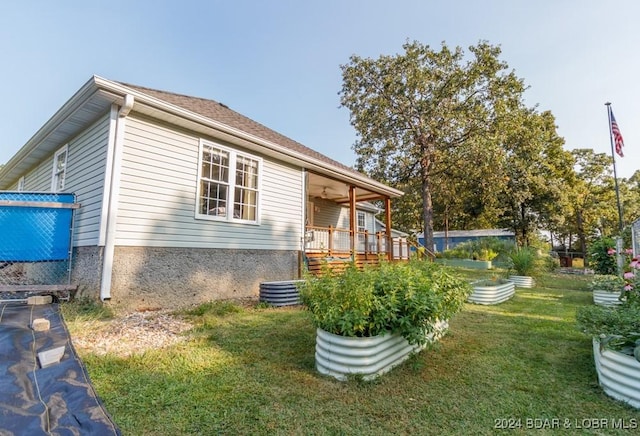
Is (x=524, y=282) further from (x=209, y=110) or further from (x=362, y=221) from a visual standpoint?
(x=209, y=110)

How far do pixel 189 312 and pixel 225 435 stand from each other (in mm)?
3806

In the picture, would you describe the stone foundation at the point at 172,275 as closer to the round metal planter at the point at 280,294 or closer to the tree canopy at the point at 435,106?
the round metal planter at the point at 280,294

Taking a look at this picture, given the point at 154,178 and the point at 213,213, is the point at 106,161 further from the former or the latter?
the point at 213,213

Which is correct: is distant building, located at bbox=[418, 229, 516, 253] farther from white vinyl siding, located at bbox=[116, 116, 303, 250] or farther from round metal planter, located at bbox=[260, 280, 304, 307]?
white vinyl siding, located at bbox=[116, 116, 303, 250]

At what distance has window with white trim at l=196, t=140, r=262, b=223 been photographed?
21.5ft

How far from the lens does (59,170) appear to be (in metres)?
7.44

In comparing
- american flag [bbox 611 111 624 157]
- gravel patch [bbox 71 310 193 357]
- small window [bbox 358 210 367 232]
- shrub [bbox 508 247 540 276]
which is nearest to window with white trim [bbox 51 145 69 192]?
gravel patch [bbox 71 310 193 357]

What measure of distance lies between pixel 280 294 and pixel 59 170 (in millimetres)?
6271

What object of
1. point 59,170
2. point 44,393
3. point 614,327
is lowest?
point 44,393

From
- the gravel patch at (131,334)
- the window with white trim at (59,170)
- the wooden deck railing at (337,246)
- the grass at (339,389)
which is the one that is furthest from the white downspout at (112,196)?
the wooden deck railing at (337,246)

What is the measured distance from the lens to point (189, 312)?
211 inches

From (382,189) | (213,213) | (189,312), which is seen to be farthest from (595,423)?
(382,189)

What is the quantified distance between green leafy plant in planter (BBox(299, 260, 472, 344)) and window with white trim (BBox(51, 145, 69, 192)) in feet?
23.8

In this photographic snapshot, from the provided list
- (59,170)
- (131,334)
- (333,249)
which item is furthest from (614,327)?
(59,170)
